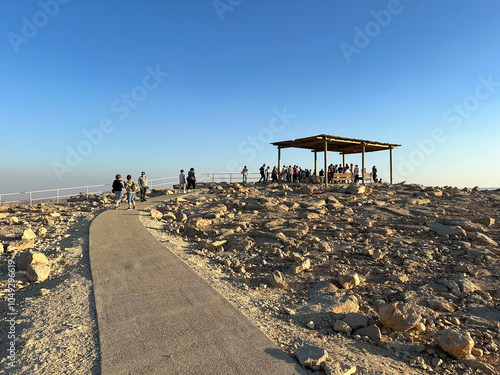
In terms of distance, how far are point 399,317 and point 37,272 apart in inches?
243

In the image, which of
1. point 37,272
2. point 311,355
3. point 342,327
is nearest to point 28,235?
point 37,272

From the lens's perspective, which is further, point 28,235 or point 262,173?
point 262,173

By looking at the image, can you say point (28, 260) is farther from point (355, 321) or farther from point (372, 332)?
point (372, 332)

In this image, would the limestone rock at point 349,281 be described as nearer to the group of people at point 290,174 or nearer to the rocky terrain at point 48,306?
the rocky terrain at point 48,306

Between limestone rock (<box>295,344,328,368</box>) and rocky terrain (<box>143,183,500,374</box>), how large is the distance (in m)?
0.01

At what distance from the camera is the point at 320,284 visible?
5.16m

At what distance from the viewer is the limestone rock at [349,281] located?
5.11 m

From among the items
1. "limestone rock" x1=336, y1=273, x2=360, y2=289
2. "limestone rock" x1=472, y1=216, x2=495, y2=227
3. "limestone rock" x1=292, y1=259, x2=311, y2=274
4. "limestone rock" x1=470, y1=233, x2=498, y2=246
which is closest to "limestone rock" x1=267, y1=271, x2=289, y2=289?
"limestone rock" x1=292, y1=259, x2=311, y2=274

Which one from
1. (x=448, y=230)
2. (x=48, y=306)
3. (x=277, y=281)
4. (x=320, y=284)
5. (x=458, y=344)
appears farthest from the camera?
(x=448, y=230)

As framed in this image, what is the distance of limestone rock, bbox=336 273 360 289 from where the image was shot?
5109 millimetres

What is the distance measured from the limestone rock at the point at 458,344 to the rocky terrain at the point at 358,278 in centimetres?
1

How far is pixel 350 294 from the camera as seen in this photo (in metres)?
4.87

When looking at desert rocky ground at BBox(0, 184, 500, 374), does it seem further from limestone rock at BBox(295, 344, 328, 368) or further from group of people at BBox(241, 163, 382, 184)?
group of people at BBox(241, 163, 382, 184)

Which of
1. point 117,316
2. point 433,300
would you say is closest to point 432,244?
point 433,300
